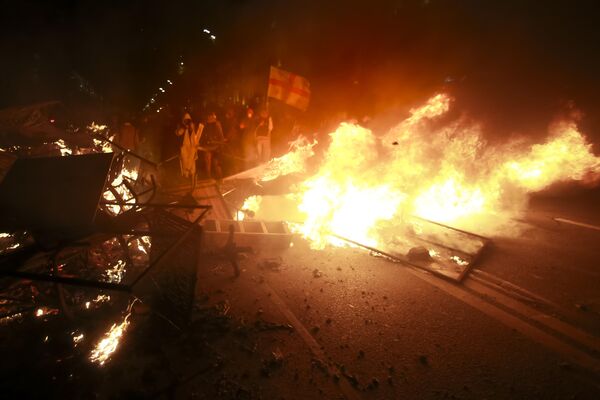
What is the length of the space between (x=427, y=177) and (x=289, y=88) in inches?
327

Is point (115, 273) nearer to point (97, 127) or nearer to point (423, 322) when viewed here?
point (423, 322)

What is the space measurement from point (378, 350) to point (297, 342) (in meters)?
1.12

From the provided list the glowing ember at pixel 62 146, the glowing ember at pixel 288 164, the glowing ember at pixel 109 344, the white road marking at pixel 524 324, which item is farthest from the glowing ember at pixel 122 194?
→ the white road marking at pixel 524 324

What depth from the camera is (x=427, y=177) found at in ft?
33.3

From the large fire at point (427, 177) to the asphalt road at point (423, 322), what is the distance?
178 centimetres

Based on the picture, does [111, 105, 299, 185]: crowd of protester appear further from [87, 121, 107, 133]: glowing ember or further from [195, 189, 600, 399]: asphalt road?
[195, 189, 600, 399]: asphalt road

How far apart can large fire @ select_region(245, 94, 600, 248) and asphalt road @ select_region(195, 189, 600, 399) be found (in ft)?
5.84

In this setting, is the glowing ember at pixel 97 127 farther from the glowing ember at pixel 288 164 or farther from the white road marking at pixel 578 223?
the white road marking at pixel 578 223

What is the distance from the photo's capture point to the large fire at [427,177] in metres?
9.05

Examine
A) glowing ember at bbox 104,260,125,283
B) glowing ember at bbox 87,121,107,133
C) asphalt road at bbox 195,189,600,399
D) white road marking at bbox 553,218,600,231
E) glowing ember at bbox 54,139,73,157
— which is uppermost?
glowing ember at bbox 87,121,107,133

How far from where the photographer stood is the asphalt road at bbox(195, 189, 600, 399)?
144 inches

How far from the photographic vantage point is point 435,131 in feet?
38.9

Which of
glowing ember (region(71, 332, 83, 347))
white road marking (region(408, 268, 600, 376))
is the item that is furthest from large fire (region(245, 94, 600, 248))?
glowing ember (region(71, 332, 83, 347))

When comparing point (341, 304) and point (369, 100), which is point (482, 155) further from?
point (341, 304)
